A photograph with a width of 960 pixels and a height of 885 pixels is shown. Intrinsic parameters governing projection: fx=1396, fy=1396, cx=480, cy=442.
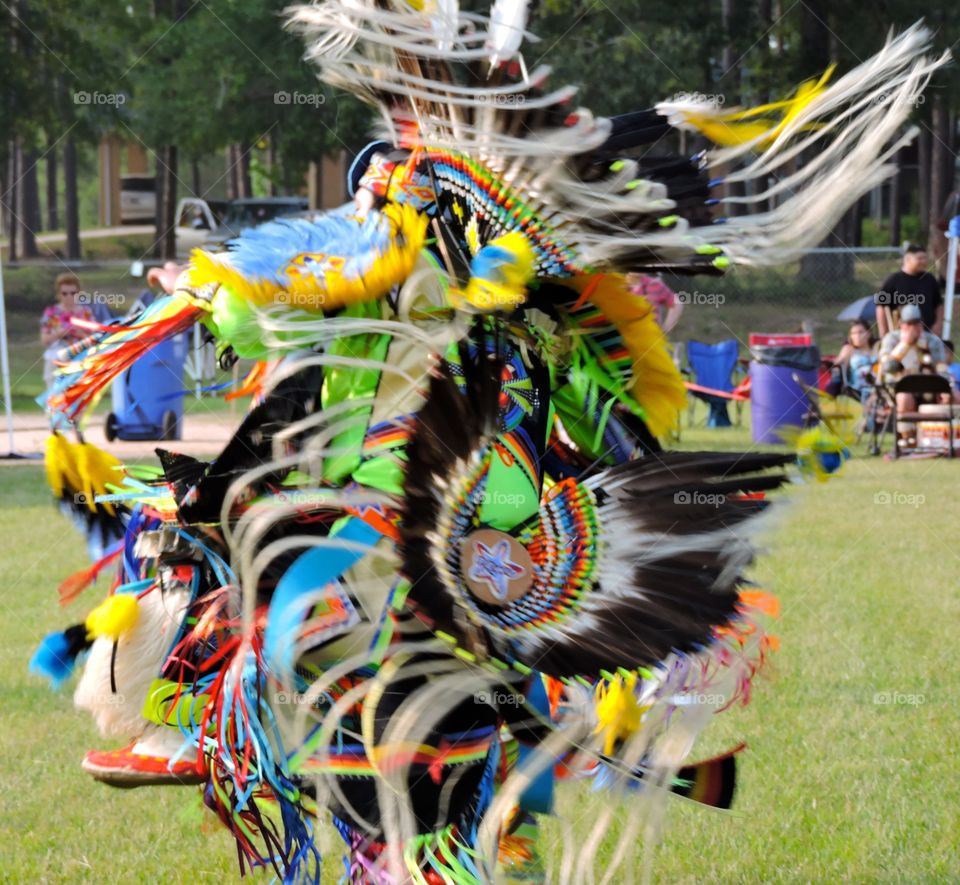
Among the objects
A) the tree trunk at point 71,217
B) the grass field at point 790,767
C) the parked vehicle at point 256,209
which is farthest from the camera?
the tree trunk at point 71,217

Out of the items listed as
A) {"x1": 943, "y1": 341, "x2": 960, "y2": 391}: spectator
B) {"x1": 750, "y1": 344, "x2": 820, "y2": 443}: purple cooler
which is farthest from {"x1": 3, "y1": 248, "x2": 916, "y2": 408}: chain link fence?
{"x1": 943, "y1": 341, "x2": 960, "y2": 391}: spectator

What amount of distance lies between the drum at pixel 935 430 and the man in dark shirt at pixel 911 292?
0.90m

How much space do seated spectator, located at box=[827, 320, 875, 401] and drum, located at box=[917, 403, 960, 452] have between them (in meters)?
0.55

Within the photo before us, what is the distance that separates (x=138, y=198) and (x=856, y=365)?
103 feet

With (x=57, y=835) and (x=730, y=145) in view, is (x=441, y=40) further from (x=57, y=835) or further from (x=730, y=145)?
(x=57, y=835)

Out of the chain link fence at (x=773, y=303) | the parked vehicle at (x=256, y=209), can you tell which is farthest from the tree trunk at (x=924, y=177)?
the parked vehicle at (x=256, y=209)

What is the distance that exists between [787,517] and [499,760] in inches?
26.2

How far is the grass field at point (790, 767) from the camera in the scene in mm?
3197

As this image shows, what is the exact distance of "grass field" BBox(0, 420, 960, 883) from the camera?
320 centimetres

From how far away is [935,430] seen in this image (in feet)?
33.6

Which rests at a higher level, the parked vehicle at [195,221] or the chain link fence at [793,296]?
the parked vehicle at [195,221]

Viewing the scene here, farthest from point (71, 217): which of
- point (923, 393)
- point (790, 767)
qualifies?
point (790, 767)

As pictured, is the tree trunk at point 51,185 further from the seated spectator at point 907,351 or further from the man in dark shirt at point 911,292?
the seated spectator at point 907,351

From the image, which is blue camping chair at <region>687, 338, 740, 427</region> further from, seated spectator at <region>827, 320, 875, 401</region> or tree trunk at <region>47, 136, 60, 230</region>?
tree trunk at <region>47, 136, 60, 230</region>
